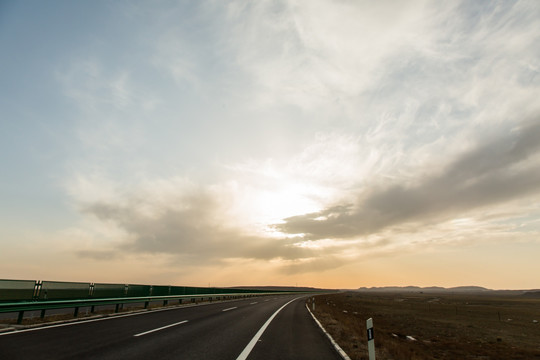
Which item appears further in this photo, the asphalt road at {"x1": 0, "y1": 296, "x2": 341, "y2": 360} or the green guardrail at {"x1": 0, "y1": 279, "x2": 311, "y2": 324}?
the green guardrail at {"x1": 0, "y1": 279, "x2": 311, "y2": 324}

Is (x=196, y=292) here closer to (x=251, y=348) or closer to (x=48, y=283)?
(x=48, y=283)

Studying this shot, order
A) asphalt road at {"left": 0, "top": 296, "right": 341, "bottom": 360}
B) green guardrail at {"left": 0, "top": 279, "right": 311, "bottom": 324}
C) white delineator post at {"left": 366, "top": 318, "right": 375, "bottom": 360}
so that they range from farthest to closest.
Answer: green guardrail at {"left": 0, "top": 279, "right": 311, "bottom": 324} → asphalt road at {"left": 0, "top": 296, "right": 341, "bottom": 360} → white delineator post at {"left": 366, "top": 318, "right": 375, "bottom": 360}

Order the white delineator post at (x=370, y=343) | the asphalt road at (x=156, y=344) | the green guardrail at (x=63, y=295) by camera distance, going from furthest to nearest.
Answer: the green guardrail at (x=63, y=295), the asphalt road at (x=156, y=344), the white delineator post at (x=370, y=343)

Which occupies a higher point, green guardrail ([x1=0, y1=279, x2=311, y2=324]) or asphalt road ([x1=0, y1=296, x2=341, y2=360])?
green guardrail ([x1=0, y1=279, x2=311, y2=324])

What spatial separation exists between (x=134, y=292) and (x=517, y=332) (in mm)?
29460

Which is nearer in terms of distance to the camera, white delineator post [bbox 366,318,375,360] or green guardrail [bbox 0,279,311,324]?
white delineator post [bbox 366,318,375,360]

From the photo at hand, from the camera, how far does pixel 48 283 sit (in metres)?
13.4

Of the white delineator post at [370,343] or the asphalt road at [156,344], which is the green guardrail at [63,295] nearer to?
the asphalt road at [156,344]

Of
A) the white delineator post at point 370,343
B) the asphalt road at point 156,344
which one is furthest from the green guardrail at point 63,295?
the white delineator post at point 370,343

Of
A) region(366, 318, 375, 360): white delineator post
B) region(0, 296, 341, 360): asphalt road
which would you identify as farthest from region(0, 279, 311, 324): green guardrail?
region(366, 318, 375, 360): white delineator post

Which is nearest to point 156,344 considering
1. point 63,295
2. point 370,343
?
point 370,343

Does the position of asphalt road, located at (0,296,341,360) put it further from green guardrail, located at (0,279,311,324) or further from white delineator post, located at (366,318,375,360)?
green guardrail, located at (0,279,311,324)

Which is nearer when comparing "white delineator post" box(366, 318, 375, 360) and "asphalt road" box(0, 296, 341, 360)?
"white delineator post" box(366, 318, 375, 360)

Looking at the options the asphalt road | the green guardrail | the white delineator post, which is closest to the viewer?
the white delineator post
